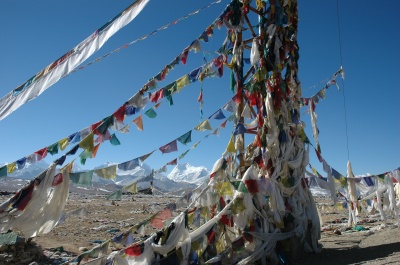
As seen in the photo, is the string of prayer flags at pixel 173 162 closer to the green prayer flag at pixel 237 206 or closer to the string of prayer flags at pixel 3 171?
the green prayer flag at pixel 237 206

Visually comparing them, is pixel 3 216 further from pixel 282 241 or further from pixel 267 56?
pixel 267 56

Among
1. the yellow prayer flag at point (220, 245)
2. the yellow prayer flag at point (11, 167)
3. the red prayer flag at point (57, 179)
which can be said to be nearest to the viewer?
the red prayer flag at point (57, 179)

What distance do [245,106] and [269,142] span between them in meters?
0.86

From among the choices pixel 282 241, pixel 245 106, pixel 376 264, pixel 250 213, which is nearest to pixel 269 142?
pixel 245 106

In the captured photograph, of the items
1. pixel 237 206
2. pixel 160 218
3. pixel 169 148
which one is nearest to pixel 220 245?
pixel 237 206

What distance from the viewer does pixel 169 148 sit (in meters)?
6.41

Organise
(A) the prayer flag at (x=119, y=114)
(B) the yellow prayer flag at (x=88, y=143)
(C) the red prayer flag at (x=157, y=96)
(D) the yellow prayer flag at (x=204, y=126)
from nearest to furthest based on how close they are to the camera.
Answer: (B) the yellow prayer flag at (x=88, y=143) → (A) the prayer flag at (x=119, y=114) → (C) the red prayer flag at (x=157, y=96) → (D) the yellow prayer flag at (x=204, y=126)

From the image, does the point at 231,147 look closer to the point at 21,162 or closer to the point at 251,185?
the point at 251,185

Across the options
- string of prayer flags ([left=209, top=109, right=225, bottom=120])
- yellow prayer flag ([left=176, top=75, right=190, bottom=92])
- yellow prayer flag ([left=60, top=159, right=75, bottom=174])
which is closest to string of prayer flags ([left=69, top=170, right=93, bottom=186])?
yellow prayer flag ([left=60, top=159, right=75, bottom=174])

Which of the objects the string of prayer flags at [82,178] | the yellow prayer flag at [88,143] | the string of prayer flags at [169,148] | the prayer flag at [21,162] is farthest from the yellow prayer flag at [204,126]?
the prayer flag at [21,162]

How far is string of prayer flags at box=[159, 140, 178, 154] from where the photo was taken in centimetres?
633

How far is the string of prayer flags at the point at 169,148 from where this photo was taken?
633 cm

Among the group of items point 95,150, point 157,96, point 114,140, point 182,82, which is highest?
point 182,82

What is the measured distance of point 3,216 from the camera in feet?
14.2
